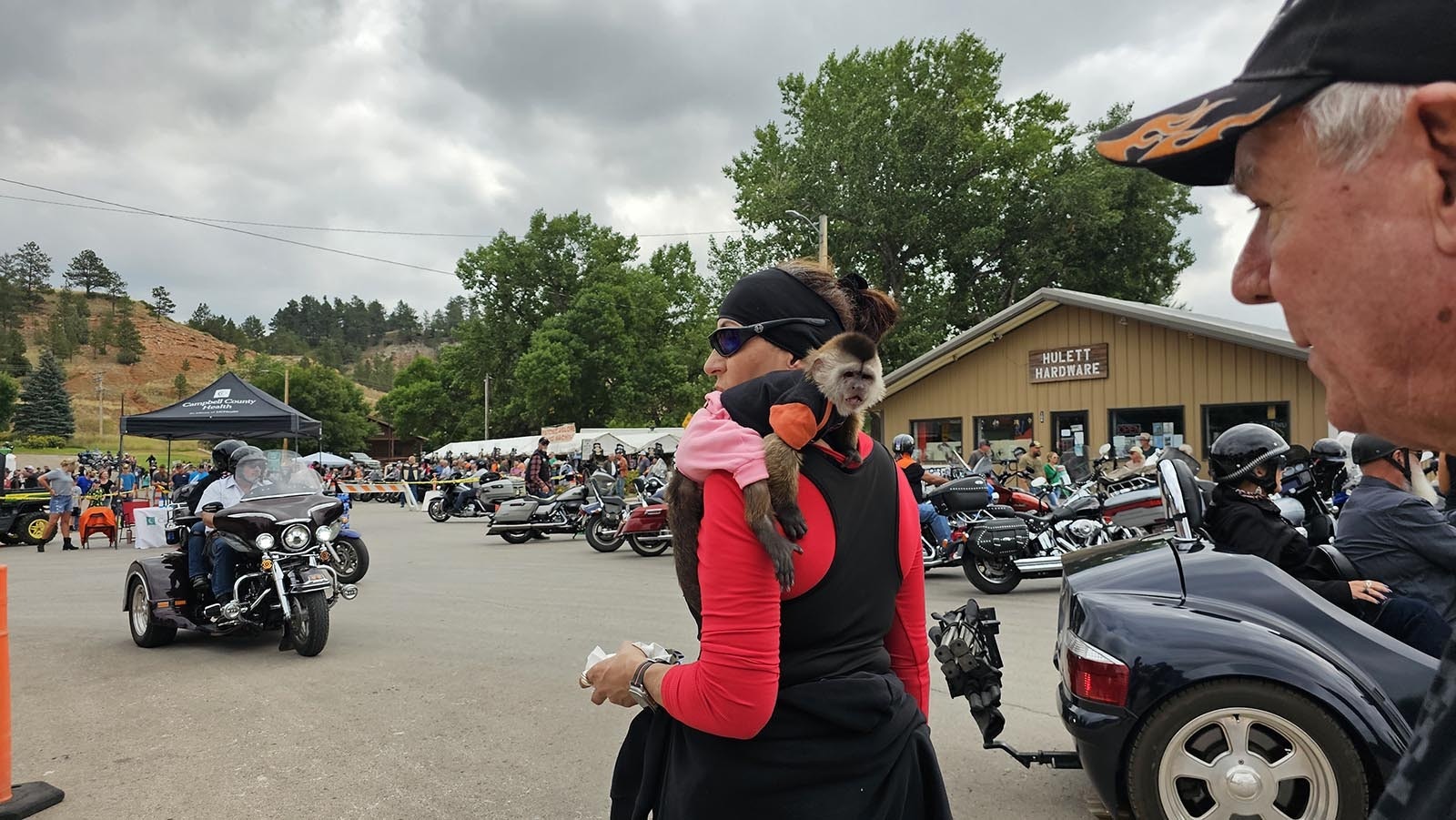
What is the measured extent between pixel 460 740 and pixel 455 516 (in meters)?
21.0

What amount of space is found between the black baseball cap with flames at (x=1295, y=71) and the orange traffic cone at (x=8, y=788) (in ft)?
16.8

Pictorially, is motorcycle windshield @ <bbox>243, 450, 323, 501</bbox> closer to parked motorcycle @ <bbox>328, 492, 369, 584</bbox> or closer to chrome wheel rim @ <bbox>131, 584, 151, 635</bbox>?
chrome wheel rim @ <bbox>131, 584, 151, 635</bbox>

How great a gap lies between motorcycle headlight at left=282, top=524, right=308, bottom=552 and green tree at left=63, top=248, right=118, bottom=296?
200 meters

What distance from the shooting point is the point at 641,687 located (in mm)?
1763

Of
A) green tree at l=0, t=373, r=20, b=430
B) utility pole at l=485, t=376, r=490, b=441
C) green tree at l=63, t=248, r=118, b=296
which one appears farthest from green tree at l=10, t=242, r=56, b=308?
utility pole at l=485, t=376, r=490, b=441

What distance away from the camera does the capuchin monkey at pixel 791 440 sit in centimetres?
157

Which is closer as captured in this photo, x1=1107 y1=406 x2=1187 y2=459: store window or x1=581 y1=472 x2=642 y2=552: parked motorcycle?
x1=581 y1=472 x2=642 y2=552: parked motorcycle

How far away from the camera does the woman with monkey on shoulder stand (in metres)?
1.59

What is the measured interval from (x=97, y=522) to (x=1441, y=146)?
22.1 meters

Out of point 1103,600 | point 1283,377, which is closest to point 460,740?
point 1103,600

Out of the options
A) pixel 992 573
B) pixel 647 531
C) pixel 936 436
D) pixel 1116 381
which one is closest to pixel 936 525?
pixel 992 573

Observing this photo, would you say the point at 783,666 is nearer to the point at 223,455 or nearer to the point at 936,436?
the point at 223,455

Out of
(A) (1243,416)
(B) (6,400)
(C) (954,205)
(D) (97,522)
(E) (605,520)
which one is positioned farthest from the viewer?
(B) (6,400)

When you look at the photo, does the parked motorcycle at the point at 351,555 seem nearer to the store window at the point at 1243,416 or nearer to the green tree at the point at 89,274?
the store window at the point at 1243,416
